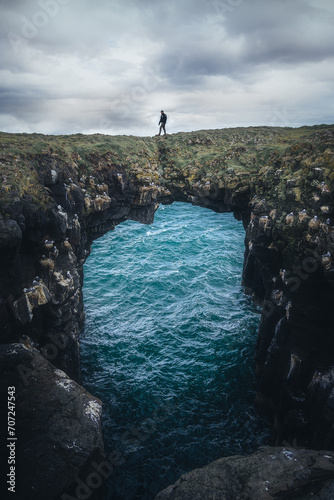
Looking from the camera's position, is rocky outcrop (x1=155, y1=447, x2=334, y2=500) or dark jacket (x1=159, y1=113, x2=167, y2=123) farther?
dark jacket (x1=159, y1=113, x2=167, y2=123)

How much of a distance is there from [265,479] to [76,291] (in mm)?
15720

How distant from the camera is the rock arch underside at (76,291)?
9.92 m

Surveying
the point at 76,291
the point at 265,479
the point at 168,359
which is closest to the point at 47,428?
the point at 265,479

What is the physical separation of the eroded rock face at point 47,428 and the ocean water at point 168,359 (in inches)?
331

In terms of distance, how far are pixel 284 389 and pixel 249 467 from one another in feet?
33.0

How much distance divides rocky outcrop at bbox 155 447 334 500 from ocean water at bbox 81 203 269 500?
8634 mm

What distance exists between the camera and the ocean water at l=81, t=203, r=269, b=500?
17359 mm

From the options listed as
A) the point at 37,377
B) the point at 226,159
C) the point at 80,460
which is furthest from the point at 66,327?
the point at 226,159

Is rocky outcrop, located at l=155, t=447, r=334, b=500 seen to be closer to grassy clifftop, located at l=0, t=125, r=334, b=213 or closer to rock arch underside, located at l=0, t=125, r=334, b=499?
rock arch underside, located at l=0, t=125, r=334, b=499

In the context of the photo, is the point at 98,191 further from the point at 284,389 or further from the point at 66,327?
the point at 284,389

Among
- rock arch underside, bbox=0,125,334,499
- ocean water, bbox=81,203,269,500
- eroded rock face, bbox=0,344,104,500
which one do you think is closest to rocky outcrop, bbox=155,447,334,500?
rock arch underside, bbox=0,125,334,499

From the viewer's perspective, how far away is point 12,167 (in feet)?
55.0

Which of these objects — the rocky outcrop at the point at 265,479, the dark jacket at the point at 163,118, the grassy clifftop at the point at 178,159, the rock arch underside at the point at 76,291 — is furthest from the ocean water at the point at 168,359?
the dark jacket at the point at 163,118

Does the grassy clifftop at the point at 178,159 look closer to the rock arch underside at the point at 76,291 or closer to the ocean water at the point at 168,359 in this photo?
the rock arch underside at the point at 76,291
